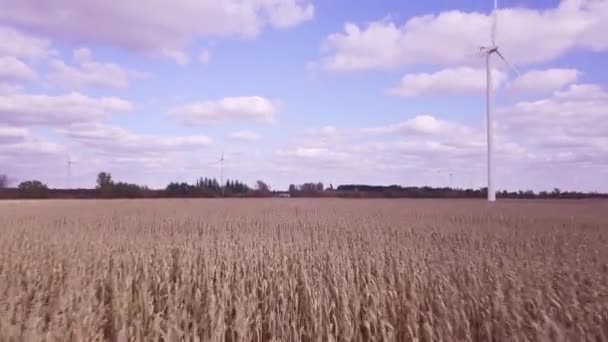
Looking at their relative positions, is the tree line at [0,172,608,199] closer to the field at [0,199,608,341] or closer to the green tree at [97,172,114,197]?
the green tree at [97,172,114,197]

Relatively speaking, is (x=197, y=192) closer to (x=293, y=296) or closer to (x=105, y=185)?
(x=105, y=185)

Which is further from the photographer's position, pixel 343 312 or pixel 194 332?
pixel 343 312

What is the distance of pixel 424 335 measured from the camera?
201 inches

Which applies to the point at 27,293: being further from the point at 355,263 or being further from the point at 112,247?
the point at 355,263

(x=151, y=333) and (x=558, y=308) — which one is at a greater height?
(x=558, y=308)

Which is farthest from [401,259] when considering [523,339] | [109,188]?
[109,188]

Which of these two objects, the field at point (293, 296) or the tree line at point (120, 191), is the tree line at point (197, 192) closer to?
the tree line at point (120, 191)

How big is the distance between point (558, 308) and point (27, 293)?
20.8 feet

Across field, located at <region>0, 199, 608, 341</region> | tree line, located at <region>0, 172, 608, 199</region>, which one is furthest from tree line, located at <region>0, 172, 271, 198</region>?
field, located at <region>0, 199, 608, 341</region>

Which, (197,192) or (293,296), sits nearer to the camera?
(293,296)

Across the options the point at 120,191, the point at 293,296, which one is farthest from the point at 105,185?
the point at 293,296

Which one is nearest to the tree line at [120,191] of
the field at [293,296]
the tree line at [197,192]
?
the tree line at [197,192]

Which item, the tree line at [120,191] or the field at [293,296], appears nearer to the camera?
the field at [293,296]

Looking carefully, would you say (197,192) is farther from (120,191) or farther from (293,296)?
(293,296)
